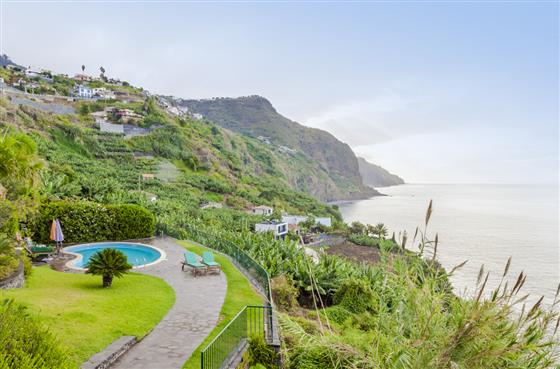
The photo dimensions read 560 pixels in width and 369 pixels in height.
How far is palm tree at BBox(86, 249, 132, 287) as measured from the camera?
445 inches

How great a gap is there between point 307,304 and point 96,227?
42.1 feet

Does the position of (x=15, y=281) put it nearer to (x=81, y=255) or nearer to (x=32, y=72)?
(x=81, y=255)

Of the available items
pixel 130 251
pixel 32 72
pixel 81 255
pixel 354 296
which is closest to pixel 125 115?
pixel 32 72

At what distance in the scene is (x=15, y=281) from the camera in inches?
407

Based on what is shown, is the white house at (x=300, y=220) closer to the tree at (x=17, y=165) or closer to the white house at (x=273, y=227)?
the white house at (x=273, y=227)

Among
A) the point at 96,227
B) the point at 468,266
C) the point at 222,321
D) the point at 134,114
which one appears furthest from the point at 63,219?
the point at 134,114

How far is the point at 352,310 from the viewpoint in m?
14.0

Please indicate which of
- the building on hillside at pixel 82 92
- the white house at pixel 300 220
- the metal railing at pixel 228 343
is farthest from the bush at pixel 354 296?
the building on hillside at pixel 82 92

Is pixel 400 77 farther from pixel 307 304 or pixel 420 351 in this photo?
pixel 420 351

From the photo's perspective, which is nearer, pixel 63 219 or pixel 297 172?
pixel 63 219

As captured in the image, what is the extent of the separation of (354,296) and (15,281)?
11.7m

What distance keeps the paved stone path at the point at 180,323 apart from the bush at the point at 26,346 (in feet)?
8.88

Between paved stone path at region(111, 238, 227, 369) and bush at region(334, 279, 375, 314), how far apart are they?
5.01 meters

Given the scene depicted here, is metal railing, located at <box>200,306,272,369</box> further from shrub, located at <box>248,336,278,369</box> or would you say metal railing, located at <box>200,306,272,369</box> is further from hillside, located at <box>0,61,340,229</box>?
hillside, located at <box>0,61,340,229</box>
